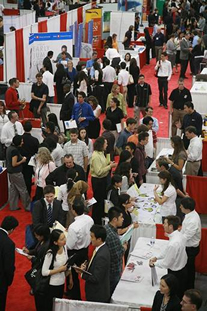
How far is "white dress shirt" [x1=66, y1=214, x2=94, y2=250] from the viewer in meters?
6.14

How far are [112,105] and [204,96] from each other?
118 inches

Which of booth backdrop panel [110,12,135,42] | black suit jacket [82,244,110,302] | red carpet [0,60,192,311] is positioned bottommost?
red carpet [0,60,192,311]

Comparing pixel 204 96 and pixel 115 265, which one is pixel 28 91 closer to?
pixel 204 96

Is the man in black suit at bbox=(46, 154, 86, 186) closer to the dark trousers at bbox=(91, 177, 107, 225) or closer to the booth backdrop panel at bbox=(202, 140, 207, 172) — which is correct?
the dark trousers at bbox=(91, 177, 107, 225)

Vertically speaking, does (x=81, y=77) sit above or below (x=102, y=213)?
above

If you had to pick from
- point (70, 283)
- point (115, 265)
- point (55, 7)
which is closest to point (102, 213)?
point (70, 283)

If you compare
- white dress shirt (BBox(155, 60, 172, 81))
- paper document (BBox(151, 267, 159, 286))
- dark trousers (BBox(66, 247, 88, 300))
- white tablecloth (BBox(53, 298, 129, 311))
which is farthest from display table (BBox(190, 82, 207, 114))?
white tablecloth (BBox(53, 298, 129, 311))

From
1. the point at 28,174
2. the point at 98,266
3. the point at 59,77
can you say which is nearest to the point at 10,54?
the point at 59,77

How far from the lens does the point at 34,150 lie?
28.8ft

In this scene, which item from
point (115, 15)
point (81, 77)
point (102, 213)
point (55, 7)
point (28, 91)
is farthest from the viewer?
point (55, 7)

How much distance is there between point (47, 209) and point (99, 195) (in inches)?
62.5

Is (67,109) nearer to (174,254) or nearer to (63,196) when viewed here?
(63,196)

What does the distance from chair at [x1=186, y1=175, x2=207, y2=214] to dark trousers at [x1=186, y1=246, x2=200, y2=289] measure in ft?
7.29

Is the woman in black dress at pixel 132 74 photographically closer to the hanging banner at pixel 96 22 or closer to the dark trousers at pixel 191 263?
the hanging banner at pixel 96 22
